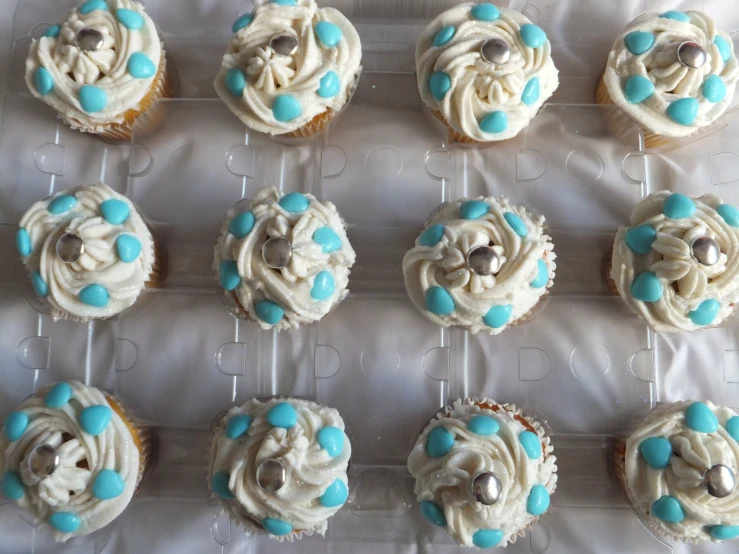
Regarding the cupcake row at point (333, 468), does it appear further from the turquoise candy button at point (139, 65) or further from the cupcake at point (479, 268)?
the turquoise candy button at point (139, 65)

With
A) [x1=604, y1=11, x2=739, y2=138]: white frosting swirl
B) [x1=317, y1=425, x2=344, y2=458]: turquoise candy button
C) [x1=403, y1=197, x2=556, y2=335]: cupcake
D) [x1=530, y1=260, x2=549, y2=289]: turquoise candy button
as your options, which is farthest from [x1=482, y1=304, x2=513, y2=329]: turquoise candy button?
[x1=604, y1=11, x2=739, y2=138]: white frosting swirl

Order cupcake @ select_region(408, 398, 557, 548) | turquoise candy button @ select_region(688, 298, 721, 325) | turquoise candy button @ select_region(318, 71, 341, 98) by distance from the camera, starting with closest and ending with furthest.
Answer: cupcake @ select_region(408, 398, 557, 548) < turquoise candy button @ select_region(688, 298, 721, 325) < turquoise candy button @ select_region(318, 71, 341, 98)

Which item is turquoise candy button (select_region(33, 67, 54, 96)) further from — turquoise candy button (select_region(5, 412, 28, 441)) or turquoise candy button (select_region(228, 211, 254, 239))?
turquoise candy button (select_region(5, 412, 28, 441))

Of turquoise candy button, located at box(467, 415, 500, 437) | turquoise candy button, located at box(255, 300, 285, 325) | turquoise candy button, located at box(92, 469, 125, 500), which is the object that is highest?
turquoise candy button, located at box(255, 300, 285, 325)

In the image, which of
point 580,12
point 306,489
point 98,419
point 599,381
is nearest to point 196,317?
point 98,419

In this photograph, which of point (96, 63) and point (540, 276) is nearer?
point (540, 276)

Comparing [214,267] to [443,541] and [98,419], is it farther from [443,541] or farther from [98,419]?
[443,541]

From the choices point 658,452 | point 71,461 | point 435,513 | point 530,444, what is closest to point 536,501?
point 530,444

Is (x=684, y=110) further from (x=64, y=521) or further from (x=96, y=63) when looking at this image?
(x=64, y=521)

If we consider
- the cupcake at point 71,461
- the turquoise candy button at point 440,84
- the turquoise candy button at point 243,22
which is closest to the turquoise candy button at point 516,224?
the turquoise candy button at point 440,84
